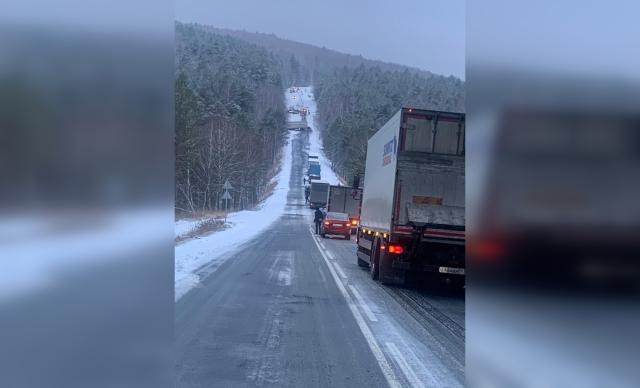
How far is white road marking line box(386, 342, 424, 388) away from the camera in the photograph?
577 cm

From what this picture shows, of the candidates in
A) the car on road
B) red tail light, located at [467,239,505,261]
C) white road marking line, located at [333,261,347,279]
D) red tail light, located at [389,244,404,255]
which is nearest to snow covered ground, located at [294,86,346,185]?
the car on road

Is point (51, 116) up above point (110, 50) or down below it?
below

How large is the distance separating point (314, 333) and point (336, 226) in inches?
1006

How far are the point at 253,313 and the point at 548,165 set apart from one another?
546 centimetres

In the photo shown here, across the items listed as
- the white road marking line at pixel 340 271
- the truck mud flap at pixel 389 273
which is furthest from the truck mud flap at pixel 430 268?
the white road marking line at pixel 340 271

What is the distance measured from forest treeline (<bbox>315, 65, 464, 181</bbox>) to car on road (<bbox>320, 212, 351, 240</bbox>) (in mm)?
7820

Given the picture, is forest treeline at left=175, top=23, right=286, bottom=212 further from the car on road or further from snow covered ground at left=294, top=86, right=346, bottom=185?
snow covered ground at left=294, top=86, right=346, bottom=185

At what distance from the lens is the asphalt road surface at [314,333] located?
5.89 metres

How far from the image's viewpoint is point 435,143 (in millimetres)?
12578

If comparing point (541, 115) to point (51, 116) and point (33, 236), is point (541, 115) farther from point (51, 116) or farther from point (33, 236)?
point (33, 236)

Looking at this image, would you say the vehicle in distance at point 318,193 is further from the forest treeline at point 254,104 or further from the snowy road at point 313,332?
the snowy road at point 313,332

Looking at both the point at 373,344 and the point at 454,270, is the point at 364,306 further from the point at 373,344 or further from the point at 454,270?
the point at 373,344

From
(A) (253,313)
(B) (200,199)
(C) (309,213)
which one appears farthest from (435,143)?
(C) (309,213)

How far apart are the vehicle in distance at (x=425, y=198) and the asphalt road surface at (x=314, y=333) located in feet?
2.16
